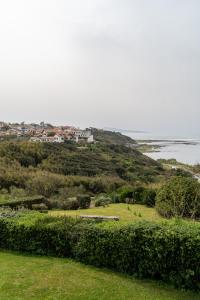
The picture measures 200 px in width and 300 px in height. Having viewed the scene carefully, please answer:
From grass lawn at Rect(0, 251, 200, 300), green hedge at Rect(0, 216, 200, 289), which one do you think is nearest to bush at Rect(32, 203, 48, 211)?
green hedge at Rect(0, 216, 200, 289)

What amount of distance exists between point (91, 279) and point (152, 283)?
1273 mm

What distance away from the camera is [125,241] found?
8305 mm

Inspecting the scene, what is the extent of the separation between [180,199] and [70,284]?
406 inches

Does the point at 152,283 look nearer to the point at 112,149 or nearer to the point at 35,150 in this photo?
the point at 35,150

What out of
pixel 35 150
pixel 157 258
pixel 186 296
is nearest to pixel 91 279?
pixel 157 258

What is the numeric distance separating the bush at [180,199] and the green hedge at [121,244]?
8.34 metres

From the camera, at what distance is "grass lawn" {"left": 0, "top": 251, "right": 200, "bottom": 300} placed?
278 inches

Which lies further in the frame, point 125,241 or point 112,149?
point 112,149

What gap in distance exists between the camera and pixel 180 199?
1703cm

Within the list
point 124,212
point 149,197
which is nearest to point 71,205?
point 124,212

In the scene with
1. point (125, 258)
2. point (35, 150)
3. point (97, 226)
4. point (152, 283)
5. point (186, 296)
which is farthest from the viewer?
point (35, 150)

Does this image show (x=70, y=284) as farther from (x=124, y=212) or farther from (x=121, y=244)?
(x=124, y=212)

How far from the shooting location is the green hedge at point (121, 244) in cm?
752

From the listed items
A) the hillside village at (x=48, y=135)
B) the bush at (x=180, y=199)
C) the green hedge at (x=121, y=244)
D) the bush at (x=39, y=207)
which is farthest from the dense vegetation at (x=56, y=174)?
the hillside village at (x=48, y=135)
